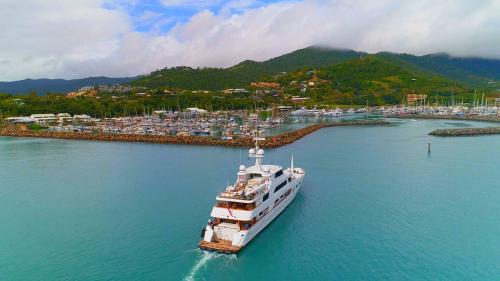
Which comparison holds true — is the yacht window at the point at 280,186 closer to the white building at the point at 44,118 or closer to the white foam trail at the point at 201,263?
the white foam trail at the point at 201,263

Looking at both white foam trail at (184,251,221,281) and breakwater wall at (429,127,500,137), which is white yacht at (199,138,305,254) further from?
breakwater wall at (429,127,500,137)

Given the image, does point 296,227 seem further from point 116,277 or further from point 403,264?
point 116,277

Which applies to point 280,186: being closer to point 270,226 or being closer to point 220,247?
Result: point 270,226

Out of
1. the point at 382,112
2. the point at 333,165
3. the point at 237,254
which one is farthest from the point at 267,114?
the point at 237,254

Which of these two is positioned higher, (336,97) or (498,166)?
(336,97)

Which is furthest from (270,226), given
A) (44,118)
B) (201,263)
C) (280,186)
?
(44,118)

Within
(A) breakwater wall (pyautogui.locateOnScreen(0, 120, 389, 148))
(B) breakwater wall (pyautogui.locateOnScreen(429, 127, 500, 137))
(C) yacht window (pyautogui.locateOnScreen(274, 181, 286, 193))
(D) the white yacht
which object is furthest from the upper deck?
(B) breakwater wall (pyautogui.locateOnScreen(429, 127, 500, 137))
